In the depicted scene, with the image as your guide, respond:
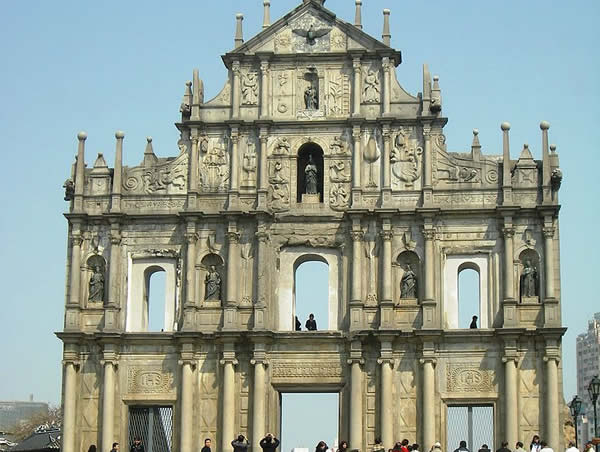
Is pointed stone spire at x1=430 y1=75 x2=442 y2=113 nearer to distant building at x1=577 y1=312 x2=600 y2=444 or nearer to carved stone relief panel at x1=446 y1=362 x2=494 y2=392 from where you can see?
carved stone relief panel at x1=446 y1=362 x2=494 y2=392

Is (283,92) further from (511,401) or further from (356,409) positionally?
(511,401)

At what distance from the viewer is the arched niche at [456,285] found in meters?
37.3

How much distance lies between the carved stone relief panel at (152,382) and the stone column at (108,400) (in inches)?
22.5

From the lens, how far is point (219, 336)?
37125 mm

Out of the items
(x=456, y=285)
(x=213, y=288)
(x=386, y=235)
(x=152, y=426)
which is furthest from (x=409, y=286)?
(x=152, y=426)

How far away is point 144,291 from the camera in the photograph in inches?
1516

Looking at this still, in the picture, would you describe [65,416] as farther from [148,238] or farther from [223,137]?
[223,137]

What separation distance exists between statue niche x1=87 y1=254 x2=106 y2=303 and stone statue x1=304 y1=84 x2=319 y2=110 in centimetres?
752

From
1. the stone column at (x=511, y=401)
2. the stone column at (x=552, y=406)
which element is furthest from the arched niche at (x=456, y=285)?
the stone column at (x=552, y=406)

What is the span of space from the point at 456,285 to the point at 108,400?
10313mm

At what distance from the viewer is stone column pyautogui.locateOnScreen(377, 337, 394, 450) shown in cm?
3625

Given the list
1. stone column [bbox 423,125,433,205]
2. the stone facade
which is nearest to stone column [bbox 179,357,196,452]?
the stone facade

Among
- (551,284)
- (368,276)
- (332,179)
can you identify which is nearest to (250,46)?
(332,179)

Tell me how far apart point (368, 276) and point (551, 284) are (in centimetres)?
510
